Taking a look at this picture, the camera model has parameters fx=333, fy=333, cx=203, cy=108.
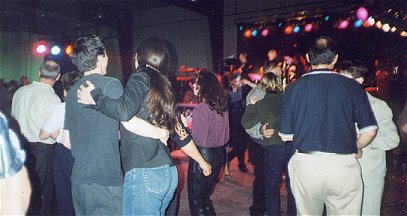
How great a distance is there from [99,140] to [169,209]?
90 centimetres

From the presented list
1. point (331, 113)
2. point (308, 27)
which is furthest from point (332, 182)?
point (308, 27)

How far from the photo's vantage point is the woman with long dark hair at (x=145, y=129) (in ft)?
6.13

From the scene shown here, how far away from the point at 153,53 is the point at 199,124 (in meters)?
1.43

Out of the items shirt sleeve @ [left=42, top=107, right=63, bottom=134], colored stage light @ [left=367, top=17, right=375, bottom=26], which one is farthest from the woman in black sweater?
colored stage light @ [left=367, top=17, right=375, bottom=26]

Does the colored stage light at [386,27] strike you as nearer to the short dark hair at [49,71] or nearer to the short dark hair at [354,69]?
the short dark hair at [354,69]

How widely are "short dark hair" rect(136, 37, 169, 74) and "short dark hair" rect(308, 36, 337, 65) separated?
108cm

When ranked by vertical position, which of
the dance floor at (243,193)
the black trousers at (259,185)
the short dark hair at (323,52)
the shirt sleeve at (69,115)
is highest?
the short dark hair at (323,52)

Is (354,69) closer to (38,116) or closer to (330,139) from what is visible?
(330,139)

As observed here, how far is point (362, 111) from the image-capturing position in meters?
2.23

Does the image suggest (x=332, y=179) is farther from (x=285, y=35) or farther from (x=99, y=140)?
(x=285, y=35)

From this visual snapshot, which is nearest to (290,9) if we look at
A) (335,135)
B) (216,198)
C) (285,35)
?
(285,35)

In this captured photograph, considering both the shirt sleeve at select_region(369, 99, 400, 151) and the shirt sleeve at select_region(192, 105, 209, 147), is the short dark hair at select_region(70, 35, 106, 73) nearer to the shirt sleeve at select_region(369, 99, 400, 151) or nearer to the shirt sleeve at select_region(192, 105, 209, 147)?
the shirt sleeve at select_region(192, 105, 209, 147)

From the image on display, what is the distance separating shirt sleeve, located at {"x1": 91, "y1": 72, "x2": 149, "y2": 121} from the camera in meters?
1.78

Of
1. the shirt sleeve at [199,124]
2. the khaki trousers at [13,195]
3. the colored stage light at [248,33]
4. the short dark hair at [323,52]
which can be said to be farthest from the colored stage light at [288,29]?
the khaki trousers at [13,195]
